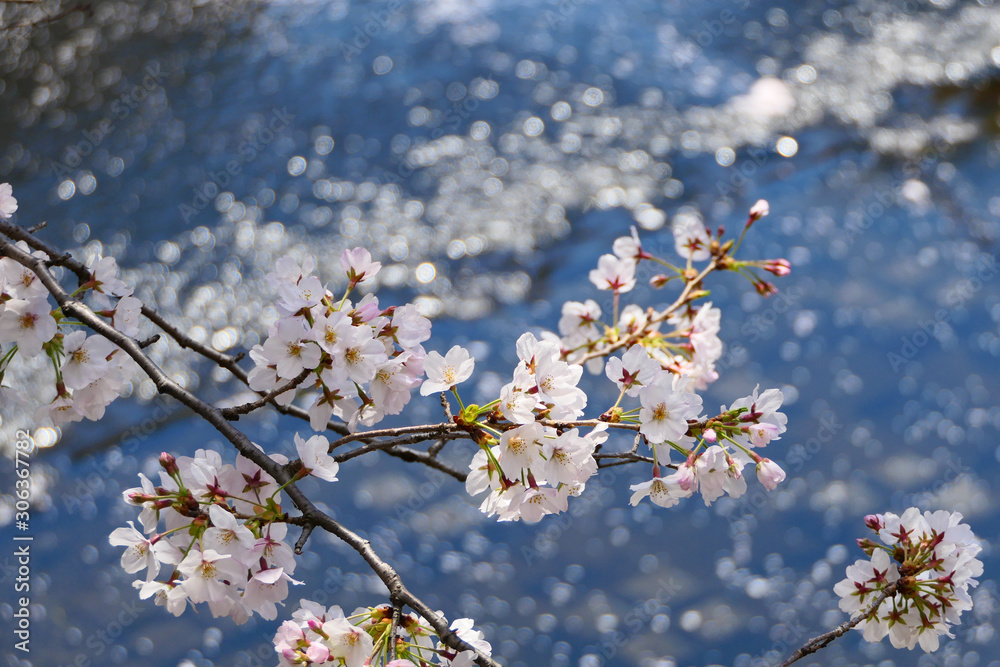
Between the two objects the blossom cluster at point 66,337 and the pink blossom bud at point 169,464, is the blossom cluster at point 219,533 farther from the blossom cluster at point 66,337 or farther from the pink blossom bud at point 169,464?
the blossom cluster at point 66,337

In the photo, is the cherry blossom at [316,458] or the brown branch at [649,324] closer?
the cherry blossom at [316,458]

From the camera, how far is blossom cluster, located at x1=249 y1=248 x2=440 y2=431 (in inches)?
23.4

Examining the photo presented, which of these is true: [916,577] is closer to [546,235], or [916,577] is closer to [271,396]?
[271,396]

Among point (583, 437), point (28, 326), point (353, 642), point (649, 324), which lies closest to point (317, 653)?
point (353, 642)

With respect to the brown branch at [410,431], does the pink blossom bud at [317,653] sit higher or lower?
lower

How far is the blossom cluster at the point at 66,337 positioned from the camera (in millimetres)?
654

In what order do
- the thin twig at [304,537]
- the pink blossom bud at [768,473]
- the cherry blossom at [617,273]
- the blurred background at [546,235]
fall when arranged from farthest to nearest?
the blurred background at [546,235] → the cherry blossom at [617,273] → the pink blossom bud at [768,473] → the thin twig at [304,537]

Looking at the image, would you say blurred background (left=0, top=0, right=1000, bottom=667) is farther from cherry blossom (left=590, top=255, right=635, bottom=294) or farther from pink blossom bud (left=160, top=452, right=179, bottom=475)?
pink blossom bud (left=160, top=452, right=179, bottom=475)

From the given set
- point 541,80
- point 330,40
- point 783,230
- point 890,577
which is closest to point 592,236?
point 783,230

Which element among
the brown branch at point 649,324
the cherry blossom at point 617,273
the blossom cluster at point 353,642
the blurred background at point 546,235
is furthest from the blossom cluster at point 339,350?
the blurred background at point 546,235

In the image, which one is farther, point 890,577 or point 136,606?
point 136,606

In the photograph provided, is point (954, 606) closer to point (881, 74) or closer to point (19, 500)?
point (19, 500)

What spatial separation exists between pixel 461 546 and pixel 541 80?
7.08 ft

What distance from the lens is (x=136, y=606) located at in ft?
6.47
